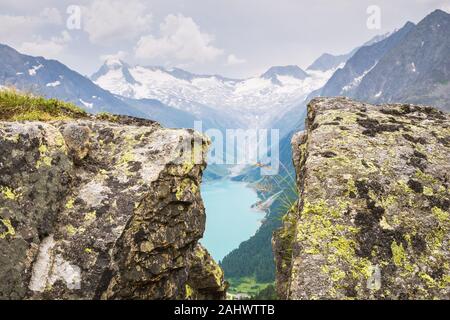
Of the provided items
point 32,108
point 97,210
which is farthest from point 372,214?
point 32,108

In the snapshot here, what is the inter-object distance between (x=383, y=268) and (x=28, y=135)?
22.1 ft

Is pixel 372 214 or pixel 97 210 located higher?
pixel 372 214

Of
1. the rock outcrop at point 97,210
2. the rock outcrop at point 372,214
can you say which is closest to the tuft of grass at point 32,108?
the rock outcrop at point 97,210

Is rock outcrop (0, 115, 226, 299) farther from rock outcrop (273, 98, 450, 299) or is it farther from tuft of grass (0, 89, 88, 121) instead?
rock outcrop (273, 98, 450, 299)

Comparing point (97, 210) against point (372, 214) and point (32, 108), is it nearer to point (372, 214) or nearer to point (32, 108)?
point (372, 214)

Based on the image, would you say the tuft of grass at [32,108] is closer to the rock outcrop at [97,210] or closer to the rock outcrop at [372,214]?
the rock outcrop at [97,210]

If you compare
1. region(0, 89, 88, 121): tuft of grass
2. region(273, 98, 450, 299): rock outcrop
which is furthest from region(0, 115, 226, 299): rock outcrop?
region(273, 98, 450, 299): rock outcrop

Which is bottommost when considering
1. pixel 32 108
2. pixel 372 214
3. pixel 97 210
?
pixel 97 210

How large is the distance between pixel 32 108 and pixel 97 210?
208 inches

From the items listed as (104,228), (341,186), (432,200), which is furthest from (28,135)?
(432,200)

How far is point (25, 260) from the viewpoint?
22.6 feet

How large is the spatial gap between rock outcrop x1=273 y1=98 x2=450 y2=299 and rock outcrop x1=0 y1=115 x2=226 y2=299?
8.70 ft

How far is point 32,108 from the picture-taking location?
11.6 meters

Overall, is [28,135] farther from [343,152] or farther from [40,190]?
[343,152]
